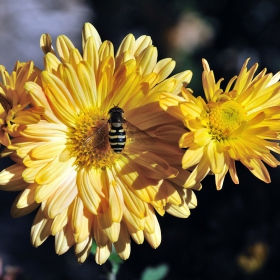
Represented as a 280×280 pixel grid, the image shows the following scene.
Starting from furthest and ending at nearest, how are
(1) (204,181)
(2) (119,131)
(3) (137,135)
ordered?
(1) (204,181) → (3) (137,135) → (2) (119,131)

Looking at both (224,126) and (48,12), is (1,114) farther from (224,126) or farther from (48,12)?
(48,12)

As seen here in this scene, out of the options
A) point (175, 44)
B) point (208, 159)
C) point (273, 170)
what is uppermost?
point (175, 44)

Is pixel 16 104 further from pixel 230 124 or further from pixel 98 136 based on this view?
pixel 230 124

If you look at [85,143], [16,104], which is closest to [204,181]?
[85,143]

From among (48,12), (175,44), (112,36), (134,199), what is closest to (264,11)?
(175,44)

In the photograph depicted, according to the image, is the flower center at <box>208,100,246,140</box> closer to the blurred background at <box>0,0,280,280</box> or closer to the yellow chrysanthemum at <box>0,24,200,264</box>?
the yellow chrysanthemum at <box>0,24,200,264</box>

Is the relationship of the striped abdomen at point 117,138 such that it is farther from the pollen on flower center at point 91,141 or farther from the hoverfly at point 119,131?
the pollen on flower center at point 91,141

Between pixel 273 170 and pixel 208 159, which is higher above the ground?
pixel 208 159
